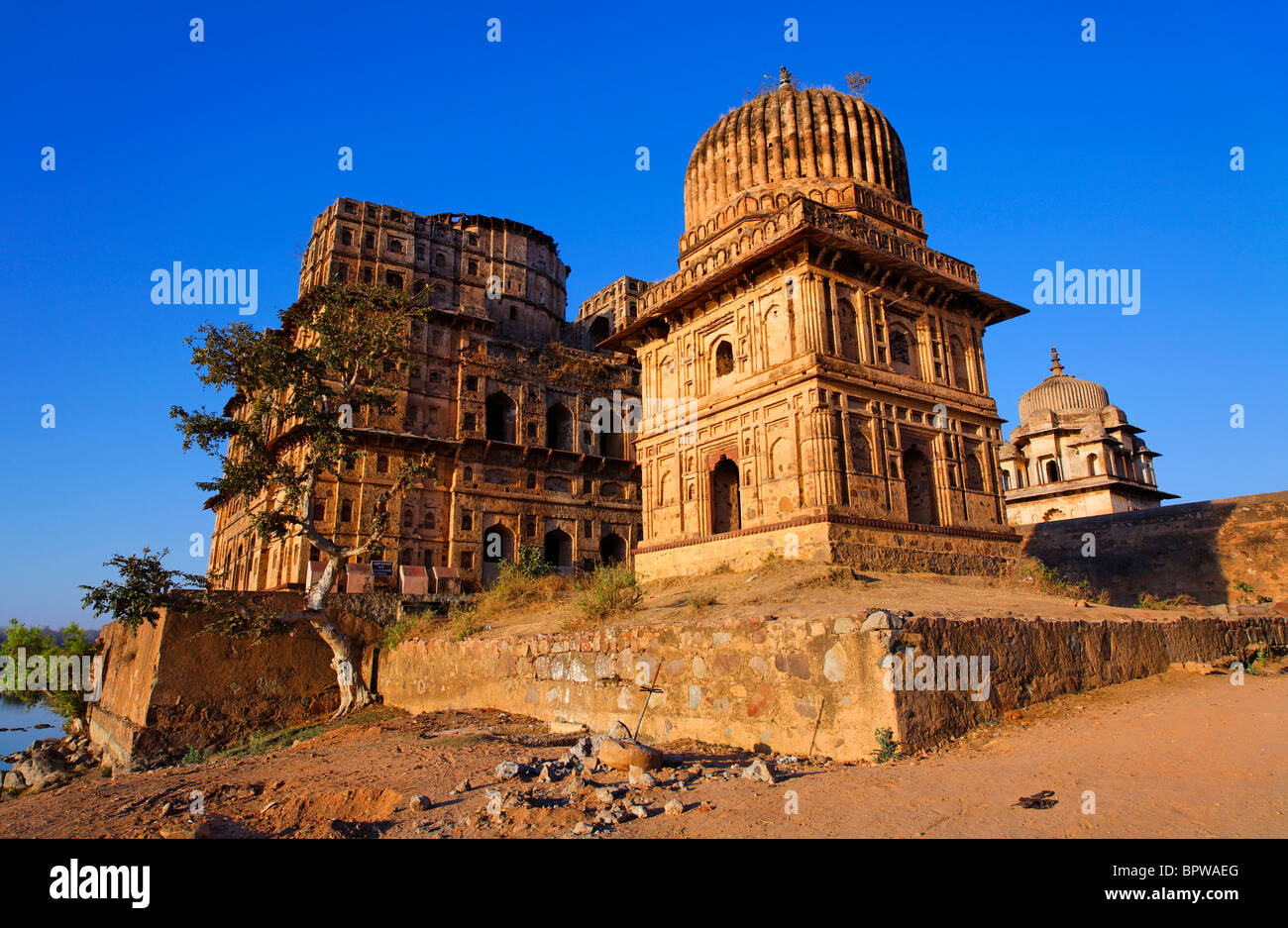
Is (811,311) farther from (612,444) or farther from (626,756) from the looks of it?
(612,444)

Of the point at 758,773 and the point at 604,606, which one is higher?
the point at 604,606

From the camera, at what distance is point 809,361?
15.3m

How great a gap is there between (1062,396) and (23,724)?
5475 cm

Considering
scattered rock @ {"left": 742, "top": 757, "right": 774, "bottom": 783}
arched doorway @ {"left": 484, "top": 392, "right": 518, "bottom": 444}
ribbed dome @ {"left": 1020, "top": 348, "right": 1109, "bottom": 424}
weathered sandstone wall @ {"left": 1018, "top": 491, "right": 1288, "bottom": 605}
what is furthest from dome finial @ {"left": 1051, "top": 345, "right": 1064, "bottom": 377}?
scattered rock @ {"left": 742, "top": 757, "right": 774, "bottom": 783}

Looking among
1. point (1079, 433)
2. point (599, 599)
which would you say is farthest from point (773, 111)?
point (1079, 433)

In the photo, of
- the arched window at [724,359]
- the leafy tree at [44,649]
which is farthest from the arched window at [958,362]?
the leafy tree at [44,649]

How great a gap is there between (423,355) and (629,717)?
25678 mm

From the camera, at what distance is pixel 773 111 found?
2030 centimetres

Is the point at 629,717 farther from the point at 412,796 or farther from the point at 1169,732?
the point at 1169,732

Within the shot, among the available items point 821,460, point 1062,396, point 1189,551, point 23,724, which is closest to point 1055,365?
point 1062,396

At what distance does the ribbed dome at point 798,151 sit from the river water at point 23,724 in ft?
79.2

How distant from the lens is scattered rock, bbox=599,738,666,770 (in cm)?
602

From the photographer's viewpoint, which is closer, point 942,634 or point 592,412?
point 942,634

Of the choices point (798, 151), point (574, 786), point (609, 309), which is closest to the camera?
point (574, 786)
